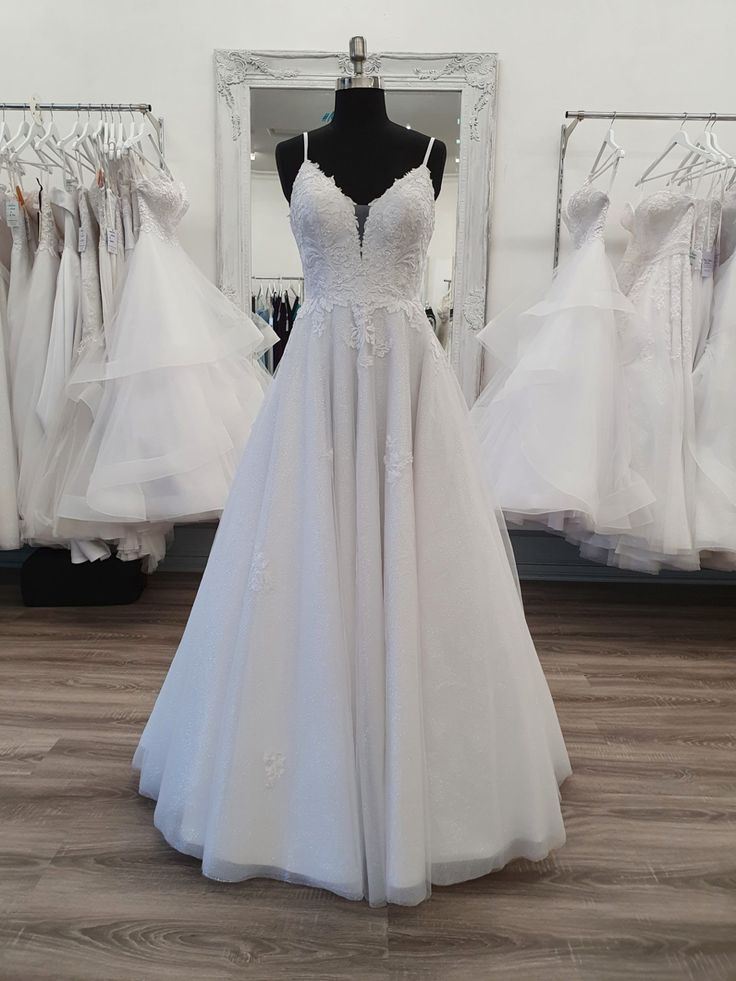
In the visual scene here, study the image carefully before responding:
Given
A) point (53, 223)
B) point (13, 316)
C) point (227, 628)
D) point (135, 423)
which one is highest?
point (53, 223)

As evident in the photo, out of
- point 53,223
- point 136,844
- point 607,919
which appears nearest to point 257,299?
point 53,223

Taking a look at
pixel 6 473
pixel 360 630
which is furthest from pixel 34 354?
pixel 360 630

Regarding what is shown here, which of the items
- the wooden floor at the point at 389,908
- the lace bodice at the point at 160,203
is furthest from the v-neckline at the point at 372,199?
the lace bodice at the point at 160,203

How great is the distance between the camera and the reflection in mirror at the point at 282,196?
3166 millimetres

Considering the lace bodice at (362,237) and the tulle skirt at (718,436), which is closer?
the lace bodice at (362,237)

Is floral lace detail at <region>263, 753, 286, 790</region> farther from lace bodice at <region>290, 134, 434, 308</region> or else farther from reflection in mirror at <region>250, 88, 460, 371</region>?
reflection in mirror at <region>250, 88, 460, 371</region>

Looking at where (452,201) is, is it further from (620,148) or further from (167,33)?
(167,33)

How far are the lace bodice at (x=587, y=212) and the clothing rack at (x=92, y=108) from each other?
1782 mm

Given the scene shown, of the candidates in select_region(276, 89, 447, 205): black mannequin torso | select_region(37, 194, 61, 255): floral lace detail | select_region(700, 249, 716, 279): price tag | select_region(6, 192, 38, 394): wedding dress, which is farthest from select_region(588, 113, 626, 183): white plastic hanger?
select_region(6, 192, 38, 394): wedding dress

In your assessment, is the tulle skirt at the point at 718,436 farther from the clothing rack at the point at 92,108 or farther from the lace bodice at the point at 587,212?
the clothing rack at the point at 92,108

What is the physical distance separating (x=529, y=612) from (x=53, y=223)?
8.25 ft

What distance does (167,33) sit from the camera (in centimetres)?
315

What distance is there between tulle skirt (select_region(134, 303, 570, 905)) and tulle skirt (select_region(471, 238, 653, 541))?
1.07m

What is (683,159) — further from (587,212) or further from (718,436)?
(718,436)
